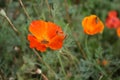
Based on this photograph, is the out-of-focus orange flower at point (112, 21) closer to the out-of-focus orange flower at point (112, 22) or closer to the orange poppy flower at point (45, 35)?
the out-of-focus orange flower at point (112, 22)

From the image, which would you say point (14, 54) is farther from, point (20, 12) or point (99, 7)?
point (99, 7)

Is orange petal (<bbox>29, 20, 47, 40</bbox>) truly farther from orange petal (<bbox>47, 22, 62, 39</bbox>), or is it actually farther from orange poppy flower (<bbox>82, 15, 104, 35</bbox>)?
orange poppy flower (<bbox>82, 15, 104, 35</bbox>)

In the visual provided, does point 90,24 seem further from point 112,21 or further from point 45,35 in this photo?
point 112,21

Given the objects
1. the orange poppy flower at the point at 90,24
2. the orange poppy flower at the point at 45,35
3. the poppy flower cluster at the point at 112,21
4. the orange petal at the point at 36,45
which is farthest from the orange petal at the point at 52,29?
the poppy flower cluster at the point at 112,21

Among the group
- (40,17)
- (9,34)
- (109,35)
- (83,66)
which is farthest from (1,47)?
(109,35)

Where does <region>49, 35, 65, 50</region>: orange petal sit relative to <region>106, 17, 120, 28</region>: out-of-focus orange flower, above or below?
above

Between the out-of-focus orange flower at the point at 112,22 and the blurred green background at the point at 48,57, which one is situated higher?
the blurred green background at the point at 48,57

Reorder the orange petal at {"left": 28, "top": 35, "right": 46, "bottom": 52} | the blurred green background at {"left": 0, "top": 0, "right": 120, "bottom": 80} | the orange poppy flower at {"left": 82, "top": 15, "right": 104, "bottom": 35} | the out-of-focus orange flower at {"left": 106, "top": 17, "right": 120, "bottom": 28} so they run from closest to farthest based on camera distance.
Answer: the orange petal at {"left": 28, "top": 35, "right": 46, "bottom": 52}, the orange poppy flower at {"left": 82, "top": 15, "right": 104, "bottom": 35}, the blurred green background at {"left": 0, "top": 0, "right": 120, "bottom": 80}, the out-of-focus orange flower at {"left": 106, "top": 17, "right": 120, "bottom": 28}

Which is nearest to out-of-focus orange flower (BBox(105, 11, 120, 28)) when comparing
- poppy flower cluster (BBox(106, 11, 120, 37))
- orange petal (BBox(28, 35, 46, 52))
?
poppy flower cluster (BBox(106, 11, 120, 37))
